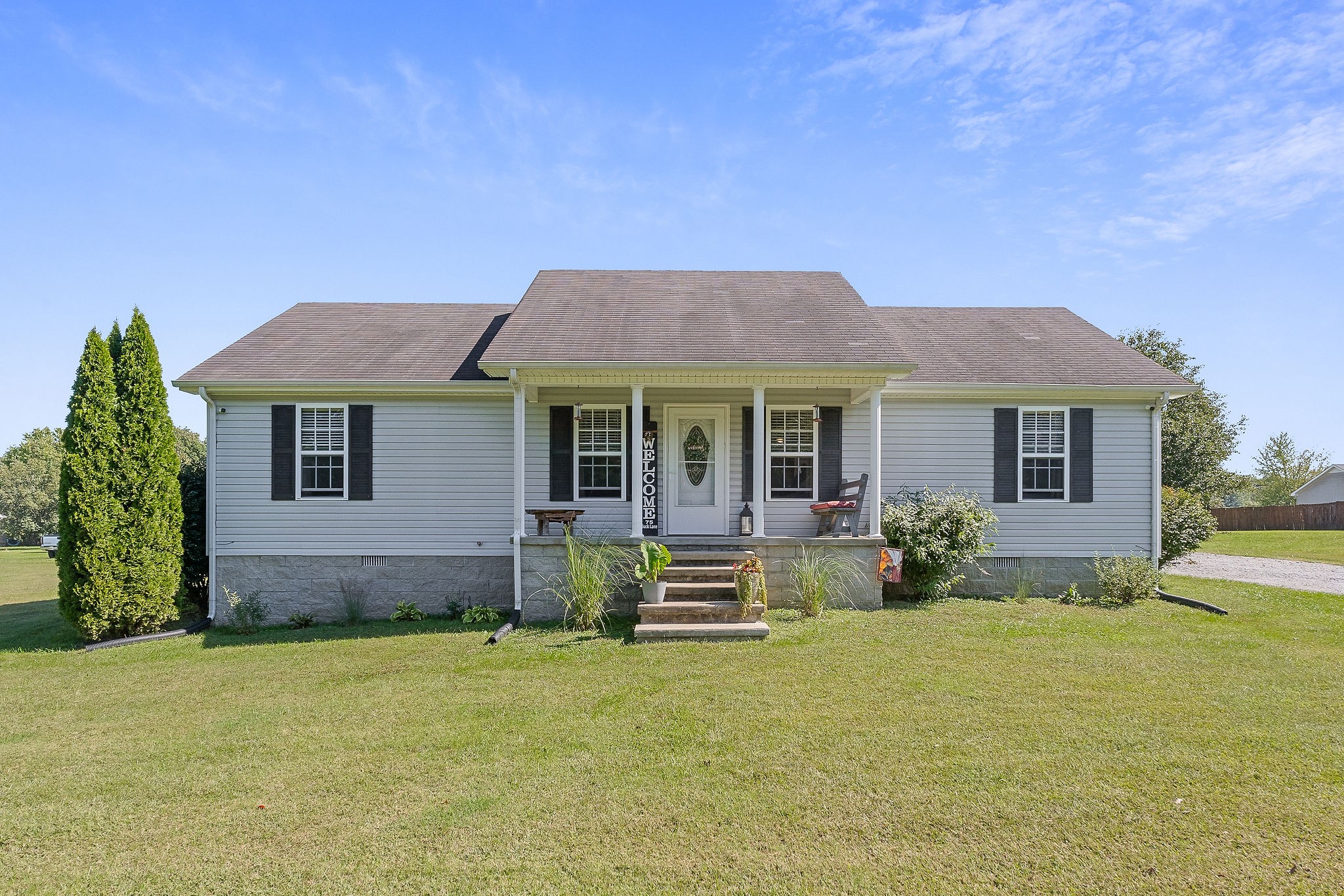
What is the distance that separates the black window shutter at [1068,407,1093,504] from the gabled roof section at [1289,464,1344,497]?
45.2 m

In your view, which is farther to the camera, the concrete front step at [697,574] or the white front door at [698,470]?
the white front door at [698,470]

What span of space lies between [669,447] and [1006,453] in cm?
542

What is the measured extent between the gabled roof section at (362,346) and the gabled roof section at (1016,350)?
7478 millimetres

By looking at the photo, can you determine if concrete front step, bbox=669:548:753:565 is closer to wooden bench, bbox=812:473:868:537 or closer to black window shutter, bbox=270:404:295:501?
wooden bench, bbox=812:473:868:537

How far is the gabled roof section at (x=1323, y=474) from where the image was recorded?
41094mm

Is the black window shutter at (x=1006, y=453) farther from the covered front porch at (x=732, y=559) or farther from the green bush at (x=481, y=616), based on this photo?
the green bush at (x=481, y=616)

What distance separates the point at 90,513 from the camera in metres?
8.88

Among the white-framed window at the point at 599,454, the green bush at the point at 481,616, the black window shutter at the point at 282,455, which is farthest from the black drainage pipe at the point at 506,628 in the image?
the black window shutter at the point at 282,455

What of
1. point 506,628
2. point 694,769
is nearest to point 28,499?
point 506,628

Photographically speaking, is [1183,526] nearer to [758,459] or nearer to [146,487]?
[758,459]

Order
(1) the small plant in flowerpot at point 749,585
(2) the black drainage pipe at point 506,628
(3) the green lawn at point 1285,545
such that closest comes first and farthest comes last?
(2) the black drainage pipe at point 506,628 < (1) the small plant in flowerpot at point 749,585 < (3) the green lawn at point 1285,545

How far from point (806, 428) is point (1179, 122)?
272 inches

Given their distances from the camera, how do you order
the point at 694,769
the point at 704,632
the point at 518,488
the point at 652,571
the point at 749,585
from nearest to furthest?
1. the point at 694,769
2. the point at 704,632
3. the point at 749,585
4. the point at 652,571
5. the point at 518,488

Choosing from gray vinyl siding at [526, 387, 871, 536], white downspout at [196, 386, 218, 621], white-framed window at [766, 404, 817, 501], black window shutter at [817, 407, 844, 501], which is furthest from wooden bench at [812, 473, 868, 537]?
white downspout at [196, 386, 218, 621]
